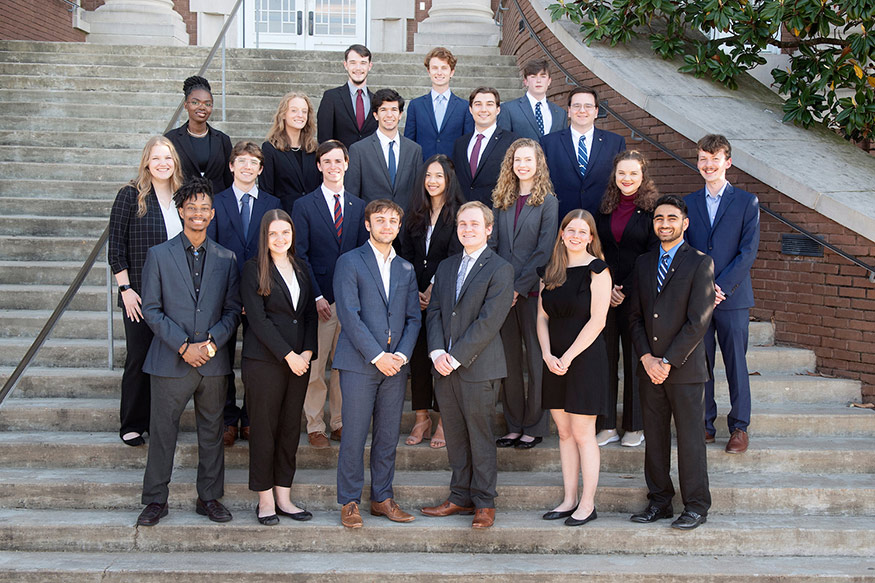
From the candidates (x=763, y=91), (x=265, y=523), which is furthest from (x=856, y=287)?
(x=265, y=523)

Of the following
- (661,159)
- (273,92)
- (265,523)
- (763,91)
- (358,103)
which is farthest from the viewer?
(273,92)

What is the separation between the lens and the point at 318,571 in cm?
456

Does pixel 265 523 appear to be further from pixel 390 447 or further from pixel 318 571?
pixel 390 447

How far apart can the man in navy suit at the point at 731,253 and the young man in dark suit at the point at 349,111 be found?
274 cm

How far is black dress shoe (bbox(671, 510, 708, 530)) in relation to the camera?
191 inches

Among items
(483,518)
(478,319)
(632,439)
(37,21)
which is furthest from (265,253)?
(37,21)

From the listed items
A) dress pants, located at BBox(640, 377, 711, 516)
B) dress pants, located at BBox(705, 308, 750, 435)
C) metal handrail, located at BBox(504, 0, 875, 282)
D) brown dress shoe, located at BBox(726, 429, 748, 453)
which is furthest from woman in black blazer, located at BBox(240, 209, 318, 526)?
metal handrail, located at BBox(504, 0, 875, 282)

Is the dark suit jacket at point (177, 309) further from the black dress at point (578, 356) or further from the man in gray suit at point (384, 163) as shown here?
the black dress at point (578, 356)

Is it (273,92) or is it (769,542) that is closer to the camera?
(769,542)

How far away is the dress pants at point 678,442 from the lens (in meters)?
4.85

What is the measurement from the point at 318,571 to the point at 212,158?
2.99 metres

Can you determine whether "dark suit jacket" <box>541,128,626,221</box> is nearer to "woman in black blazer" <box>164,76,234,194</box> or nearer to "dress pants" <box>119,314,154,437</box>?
"woman in black blazer" <box>164,76,234,194</box>

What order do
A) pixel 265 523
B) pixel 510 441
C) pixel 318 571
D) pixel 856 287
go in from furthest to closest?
1. pixel 856 287
2. pixel 510 441
3. pixel 265 523
4. pixel 318 571

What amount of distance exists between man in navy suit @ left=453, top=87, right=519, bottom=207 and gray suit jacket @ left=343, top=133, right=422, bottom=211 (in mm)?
373
